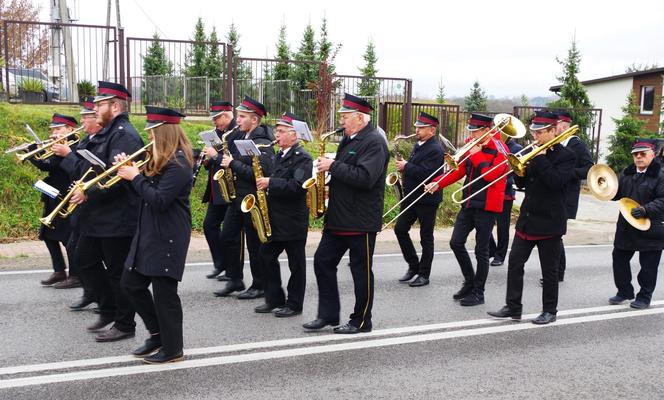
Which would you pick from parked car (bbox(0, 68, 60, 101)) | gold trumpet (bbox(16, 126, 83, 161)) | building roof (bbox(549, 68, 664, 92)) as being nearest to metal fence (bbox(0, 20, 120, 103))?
parked car (bbox(0, 68, 60, 101))

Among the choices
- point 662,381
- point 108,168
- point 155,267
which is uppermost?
point 108,168

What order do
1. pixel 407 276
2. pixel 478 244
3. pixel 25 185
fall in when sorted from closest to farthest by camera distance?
pixel 478 244 < pixel 407 276 < pixel 25 185

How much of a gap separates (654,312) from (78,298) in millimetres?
6053

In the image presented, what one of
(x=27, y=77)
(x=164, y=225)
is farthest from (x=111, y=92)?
(x=27, y=77)

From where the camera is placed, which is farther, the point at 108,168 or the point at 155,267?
the point at 108,168

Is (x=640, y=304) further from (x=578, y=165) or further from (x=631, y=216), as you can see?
(x=578, y=165)

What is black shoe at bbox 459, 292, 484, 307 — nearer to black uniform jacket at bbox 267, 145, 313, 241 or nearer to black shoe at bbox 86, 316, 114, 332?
black uniform jacket at bbox 267, 145, 313, 241

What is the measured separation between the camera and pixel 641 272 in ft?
24.4

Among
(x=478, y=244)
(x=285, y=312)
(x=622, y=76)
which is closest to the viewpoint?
(x=285, y=312)

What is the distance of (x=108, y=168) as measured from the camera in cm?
543

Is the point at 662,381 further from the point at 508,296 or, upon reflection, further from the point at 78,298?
the point at 78,298

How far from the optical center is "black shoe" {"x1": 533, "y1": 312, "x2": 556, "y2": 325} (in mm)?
6562

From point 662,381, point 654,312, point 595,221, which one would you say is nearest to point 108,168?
point 662,381

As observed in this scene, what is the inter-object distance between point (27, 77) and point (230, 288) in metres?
9.31
